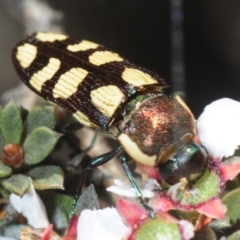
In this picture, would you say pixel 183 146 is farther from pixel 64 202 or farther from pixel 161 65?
pixel 161 65

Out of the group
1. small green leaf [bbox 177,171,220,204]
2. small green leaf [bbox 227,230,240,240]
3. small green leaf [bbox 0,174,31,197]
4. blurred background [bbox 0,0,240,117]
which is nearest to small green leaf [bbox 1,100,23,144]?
small green leaf [bbox 0,174,31,197]

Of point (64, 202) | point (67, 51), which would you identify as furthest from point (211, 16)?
point (64, 202)

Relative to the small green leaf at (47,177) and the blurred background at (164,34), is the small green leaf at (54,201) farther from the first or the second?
the blurred background at (164,34)

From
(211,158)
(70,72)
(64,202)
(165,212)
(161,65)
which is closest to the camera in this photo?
(165,212)

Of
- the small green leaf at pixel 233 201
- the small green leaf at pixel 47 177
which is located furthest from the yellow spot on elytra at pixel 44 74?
the small green leaf at pixel 233 201

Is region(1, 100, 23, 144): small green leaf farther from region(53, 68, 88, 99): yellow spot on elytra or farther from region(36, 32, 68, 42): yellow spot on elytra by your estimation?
region(36, 32, 68, 42): yellow spot on elytra

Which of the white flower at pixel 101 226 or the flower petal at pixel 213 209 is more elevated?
the flower petal at pixel 213 209
